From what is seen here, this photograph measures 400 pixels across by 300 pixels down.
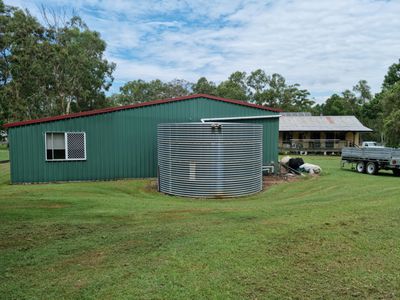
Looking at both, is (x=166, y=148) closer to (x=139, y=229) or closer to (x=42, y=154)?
(x=42, y=154)

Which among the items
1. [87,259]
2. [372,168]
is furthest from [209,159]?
[372,168]

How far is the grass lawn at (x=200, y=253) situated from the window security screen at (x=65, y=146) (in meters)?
6.98

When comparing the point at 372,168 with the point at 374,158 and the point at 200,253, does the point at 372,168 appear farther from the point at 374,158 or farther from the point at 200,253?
the point at 200,253

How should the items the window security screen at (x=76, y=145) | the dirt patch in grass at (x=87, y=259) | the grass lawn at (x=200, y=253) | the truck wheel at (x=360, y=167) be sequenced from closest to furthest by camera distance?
the grass lawn at (x=200, y=253) < the dirt patch in grass at (x=87, y=259) < the window security screen at (x=76, y=145) < the truck wheel at (x=360, y=167)

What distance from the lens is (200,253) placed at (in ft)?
14.5

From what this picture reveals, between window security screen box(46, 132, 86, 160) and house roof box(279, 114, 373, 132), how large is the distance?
2786 centimetres

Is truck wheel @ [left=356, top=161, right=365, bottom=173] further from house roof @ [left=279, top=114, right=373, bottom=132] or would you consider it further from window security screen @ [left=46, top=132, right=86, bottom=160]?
house roof @ [left=279, top=114, right=373, bottom=132]

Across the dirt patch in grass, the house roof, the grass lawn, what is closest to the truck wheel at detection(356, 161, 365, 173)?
the grass lawn

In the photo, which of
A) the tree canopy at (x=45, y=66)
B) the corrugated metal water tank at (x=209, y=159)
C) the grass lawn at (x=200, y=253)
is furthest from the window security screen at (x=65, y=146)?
the tree canopy at (x=45, y=66)

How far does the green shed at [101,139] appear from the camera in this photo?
43.8ft

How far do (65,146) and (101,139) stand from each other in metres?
1.50

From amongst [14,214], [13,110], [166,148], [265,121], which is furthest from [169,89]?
[14,214]

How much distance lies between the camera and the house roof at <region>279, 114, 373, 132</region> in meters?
37.4

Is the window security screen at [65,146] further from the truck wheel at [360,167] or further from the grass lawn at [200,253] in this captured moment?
the truck wheel at [360,167]
